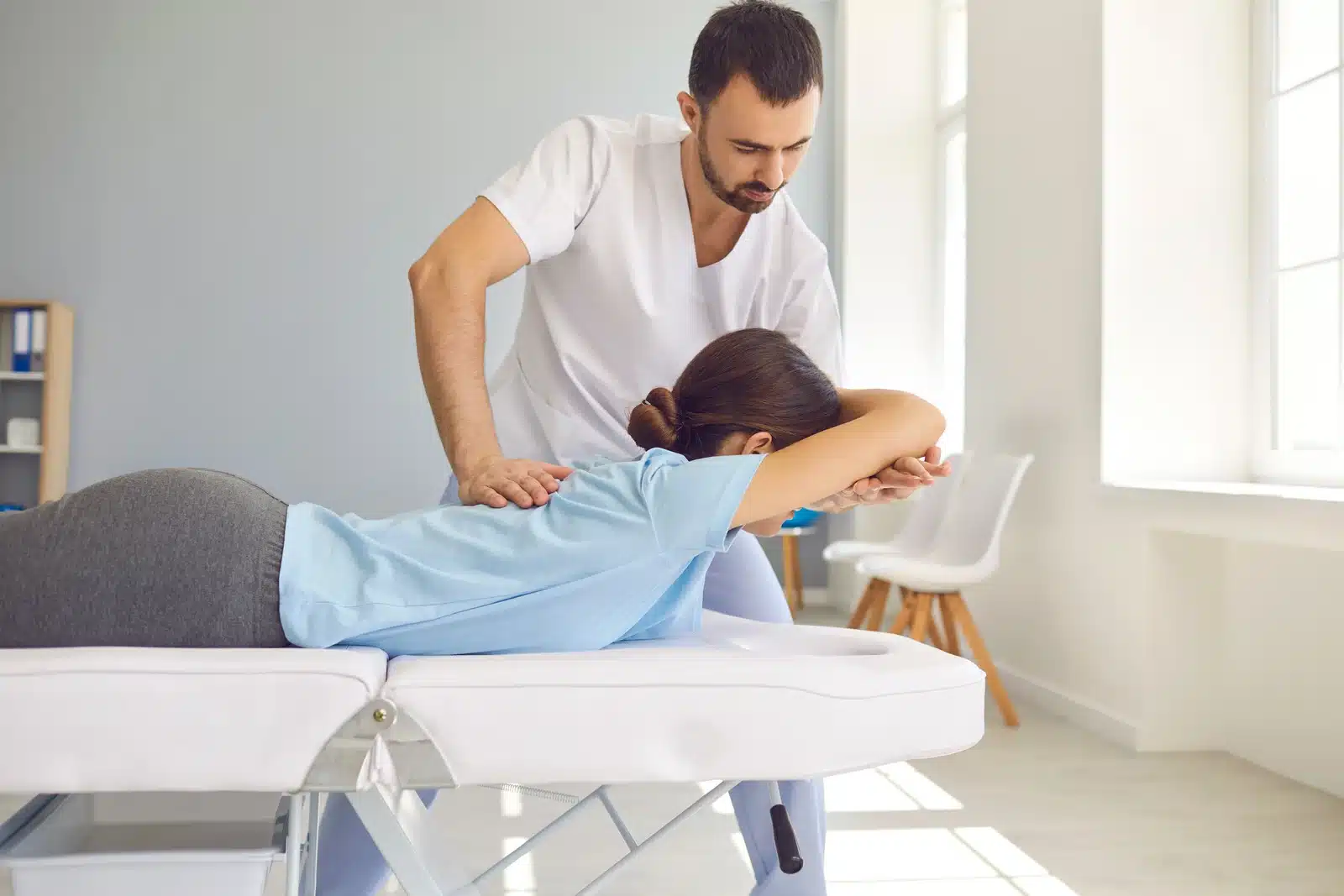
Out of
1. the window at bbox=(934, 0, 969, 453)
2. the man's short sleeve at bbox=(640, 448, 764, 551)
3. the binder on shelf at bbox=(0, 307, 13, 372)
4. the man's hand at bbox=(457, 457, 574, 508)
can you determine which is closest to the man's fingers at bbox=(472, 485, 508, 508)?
the man's hand at bbox=(457, 457, 574, 508)

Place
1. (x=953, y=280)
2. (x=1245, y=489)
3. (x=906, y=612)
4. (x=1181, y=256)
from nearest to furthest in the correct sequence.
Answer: (x=1245, y=489)
(x=1181, y=256)
(x=906, y=612)
(x=953, y=280)

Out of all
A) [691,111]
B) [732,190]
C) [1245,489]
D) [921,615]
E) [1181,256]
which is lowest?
[921,615]

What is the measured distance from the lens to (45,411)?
203 inches

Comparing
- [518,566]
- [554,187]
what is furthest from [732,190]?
[518,566]

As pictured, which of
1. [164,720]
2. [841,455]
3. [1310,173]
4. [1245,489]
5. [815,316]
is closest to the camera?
[164,720]

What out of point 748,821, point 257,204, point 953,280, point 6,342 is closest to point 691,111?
point 748,821

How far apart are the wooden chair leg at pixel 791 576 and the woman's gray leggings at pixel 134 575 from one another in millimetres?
4593

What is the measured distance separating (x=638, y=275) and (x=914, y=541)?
→ 103 inches

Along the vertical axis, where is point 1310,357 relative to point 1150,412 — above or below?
above

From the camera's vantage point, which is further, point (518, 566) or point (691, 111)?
point (691, 111)

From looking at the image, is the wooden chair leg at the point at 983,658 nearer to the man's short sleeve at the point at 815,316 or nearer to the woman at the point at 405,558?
the man's short sleeve at the point at 815,316

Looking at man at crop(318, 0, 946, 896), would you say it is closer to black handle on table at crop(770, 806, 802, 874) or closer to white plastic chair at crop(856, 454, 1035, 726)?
black handle on table at crop(770, 806, 802, 874)

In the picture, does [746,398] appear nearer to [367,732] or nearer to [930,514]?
[367,732]

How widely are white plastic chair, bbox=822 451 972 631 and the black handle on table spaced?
2811 mm
